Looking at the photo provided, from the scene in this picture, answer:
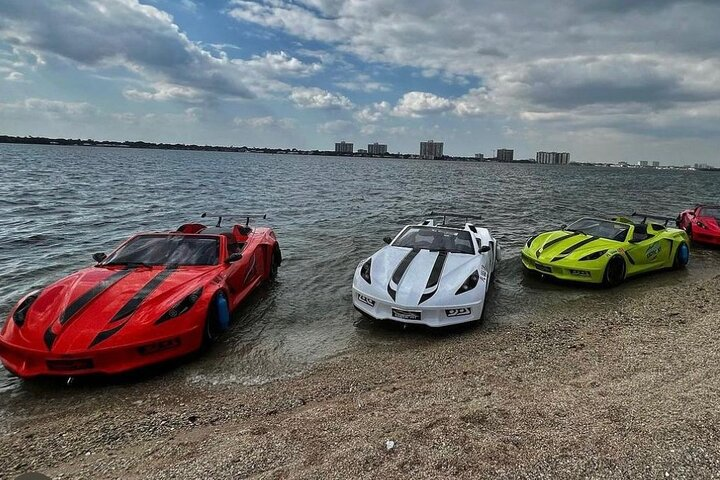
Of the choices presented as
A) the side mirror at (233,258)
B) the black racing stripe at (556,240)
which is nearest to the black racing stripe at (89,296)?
the side mirror at (233,258)

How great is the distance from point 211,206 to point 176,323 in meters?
18.6

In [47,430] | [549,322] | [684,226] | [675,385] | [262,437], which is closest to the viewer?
[262,437]

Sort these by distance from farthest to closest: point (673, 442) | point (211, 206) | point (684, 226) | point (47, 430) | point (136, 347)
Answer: point (211, 206) → point (684, 226) → point (136, 347) → point (47, 430) → point (673, 442)

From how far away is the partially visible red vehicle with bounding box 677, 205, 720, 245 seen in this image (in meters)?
12.8

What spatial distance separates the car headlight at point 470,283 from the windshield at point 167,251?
361cm

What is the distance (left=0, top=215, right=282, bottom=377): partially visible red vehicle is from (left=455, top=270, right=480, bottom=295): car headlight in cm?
327

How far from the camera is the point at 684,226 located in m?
14.5

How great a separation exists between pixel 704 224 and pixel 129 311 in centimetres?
1529

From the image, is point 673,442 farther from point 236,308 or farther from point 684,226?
point 684,226

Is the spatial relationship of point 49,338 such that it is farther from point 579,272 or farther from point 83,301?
point 579,272

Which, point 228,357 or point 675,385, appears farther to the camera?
point 228,357

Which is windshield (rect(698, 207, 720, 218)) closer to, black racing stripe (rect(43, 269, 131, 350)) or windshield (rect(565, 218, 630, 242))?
windshield (rect(565, 218, 630, 242))

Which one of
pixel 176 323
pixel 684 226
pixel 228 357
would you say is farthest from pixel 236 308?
pixel 684 226

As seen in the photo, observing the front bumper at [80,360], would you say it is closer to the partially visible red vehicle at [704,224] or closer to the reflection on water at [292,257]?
the reflection on water at [292,257]
